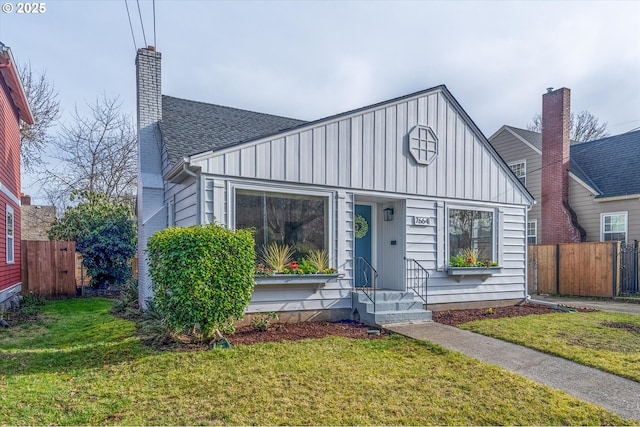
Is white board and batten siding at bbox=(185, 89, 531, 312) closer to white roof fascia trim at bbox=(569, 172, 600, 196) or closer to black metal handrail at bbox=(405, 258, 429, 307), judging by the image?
black metal handrail at bbox=(405, 258, 429, 307)

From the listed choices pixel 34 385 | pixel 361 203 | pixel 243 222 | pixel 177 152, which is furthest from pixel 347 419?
pixel 177 152

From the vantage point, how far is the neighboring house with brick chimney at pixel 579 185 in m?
13.4

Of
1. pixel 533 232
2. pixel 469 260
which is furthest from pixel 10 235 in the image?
pixel 533 232

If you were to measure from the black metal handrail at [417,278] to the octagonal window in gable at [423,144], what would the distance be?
217cm

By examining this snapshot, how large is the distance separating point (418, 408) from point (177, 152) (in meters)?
6.50

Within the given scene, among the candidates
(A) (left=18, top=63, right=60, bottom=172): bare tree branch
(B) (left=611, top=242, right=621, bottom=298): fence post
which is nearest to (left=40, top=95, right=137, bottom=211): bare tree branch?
(A) (left=18, top=63, right=60, bottom=172): bare tree branch

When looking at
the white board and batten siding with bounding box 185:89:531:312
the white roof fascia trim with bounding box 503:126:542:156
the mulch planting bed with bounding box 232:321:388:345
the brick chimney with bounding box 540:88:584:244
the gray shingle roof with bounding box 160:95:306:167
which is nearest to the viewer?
the mulch planting bed with bounding box 232:321:388:345

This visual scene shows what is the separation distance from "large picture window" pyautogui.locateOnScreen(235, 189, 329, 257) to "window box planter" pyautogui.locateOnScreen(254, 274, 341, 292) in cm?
49

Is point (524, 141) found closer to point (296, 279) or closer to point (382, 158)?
point (382, 158)

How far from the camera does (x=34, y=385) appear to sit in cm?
387

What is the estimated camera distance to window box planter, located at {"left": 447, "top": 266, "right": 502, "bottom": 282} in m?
8.23

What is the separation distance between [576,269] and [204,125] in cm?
1236

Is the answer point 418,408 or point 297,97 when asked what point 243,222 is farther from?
point 297,97

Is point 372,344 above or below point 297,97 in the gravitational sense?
below
